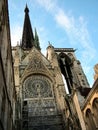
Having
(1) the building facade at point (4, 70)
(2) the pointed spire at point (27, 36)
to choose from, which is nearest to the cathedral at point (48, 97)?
(1) the building facade at point (4, 70)

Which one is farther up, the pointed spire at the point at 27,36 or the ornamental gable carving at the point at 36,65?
the pointed spire at the point at 27,36

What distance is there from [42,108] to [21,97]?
2.47m

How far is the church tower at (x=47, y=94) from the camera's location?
1628cm

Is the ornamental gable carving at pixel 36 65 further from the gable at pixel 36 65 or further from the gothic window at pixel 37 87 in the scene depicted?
the gothic window at pixel 37 87

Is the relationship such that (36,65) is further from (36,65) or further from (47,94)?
(47,94)

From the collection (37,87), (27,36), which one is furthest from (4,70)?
(27,36)

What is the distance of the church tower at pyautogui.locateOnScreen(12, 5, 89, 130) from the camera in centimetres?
1628

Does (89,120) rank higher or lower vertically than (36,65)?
lower

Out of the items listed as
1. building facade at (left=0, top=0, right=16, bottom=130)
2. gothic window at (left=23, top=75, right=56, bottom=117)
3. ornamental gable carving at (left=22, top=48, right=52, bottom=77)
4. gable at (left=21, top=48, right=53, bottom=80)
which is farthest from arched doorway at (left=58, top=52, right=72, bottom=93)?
building facade at (left=0, top=0, right=16, bottom=130)

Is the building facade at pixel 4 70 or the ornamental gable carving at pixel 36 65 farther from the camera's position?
the ornamental gable carving at pixel 36 65

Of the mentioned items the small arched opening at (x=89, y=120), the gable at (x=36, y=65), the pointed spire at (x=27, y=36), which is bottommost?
the small arched opening at (x=89, y=120)

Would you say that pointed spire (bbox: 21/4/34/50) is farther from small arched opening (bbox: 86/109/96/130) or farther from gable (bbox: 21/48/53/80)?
small arched opening (bbox: 86/109/96/130)

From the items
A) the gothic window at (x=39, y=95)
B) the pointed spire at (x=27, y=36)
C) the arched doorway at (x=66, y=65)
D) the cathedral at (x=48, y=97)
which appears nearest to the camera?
the cathedral at (x=48, y=97)

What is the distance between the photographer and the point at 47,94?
19422mm
